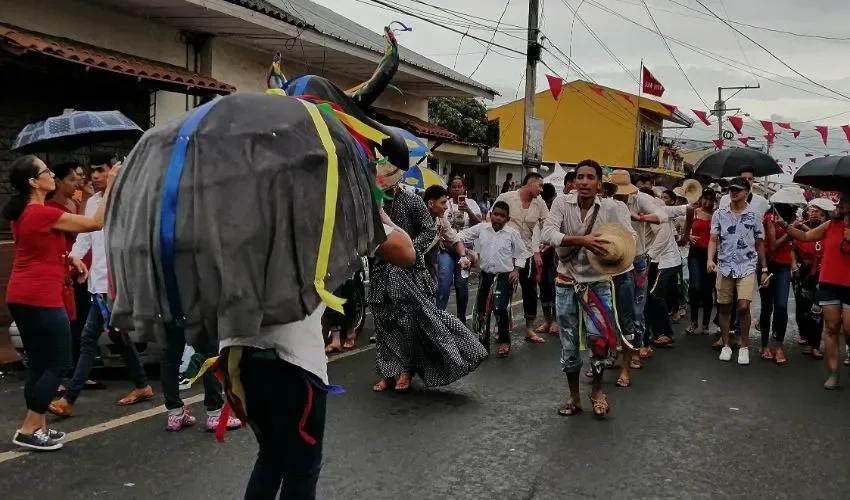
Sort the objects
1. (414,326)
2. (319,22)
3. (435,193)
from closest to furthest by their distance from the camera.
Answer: (414,326) → (435,193) → (319,22)

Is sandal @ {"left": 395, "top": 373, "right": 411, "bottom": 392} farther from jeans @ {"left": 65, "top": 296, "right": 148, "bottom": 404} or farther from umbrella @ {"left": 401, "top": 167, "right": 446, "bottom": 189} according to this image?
umbrella @ {"left": 401, "top": 167, "right": 446, "bottom": 189}

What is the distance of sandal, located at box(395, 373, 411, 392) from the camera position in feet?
22.6

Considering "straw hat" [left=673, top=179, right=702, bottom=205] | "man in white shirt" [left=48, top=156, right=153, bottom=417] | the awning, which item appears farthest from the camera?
"straw hat" [left=673, top=179, right=702, bottom=205]

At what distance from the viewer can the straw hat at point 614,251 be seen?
6062 mm

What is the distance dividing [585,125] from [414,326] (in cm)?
3988

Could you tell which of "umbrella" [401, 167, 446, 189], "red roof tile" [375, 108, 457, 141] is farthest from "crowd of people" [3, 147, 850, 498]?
"red roof tile" [375, 108, 457, 141]

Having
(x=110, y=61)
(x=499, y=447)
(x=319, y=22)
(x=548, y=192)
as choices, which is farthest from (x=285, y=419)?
(x=319, y=22)

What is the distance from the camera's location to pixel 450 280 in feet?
31.0

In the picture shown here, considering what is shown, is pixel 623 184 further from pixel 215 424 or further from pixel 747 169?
pixel 215 424

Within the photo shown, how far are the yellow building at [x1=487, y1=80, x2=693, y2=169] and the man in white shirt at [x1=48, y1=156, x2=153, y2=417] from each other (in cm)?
3885

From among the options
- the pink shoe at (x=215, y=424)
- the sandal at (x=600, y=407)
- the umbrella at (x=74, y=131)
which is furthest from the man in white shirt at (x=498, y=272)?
the umbrella at (x=74, y=131)

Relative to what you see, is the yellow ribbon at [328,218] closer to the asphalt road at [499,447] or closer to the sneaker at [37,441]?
the asphalt road at [499,447]

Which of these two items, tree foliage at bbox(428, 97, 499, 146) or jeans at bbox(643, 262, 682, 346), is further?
tree foliage at bbox(428, 97, 499, 146)

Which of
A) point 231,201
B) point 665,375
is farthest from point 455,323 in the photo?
point 231,201
